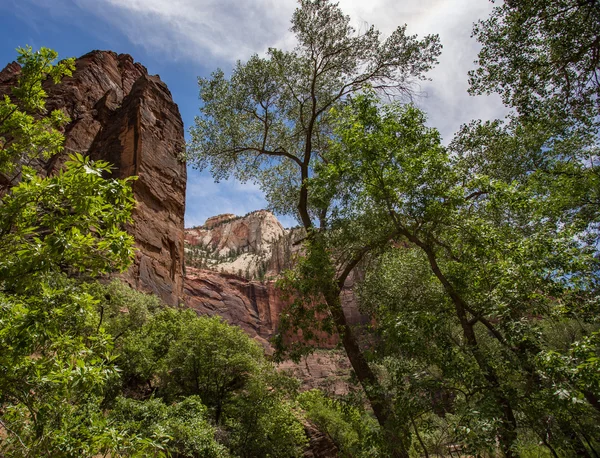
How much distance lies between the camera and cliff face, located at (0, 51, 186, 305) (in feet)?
113

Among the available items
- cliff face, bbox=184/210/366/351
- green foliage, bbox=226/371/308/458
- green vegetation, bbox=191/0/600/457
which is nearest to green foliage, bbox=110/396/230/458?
green foliage, bbox=226/371/308/458

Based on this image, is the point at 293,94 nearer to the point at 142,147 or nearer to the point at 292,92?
the point at 292,92

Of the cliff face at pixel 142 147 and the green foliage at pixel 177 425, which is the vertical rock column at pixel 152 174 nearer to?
the cliff face at pixel 142 147

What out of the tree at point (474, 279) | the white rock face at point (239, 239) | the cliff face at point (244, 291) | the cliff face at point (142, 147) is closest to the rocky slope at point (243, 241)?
the white rock face at point (239, 239)

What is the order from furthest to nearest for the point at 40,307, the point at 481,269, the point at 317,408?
1. the point at 317,408
2. the point at 481,269
3. the point at 40,307

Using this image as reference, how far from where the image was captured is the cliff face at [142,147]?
1357 inches

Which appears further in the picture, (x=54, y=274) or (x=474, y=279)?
(x=474, y=279)

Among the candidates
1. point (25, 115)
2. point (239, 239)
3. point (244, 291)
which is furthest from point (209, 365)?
point (239, 239)

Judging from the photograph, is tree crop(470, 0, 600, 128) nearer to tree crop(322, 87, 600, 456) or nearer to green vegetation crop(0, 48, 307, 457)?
tree crop(322, 87, 600, 456)

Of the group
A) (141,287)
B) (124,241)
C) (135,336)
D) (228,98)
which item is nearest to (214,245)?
(141,287)

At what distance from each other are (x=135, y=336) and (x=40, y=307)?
16.9 m

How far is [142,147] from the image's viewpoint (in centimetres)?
3731

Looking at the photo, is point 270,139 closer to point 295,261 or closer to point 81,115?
point 295,261

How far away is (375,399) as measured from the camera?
761cm
